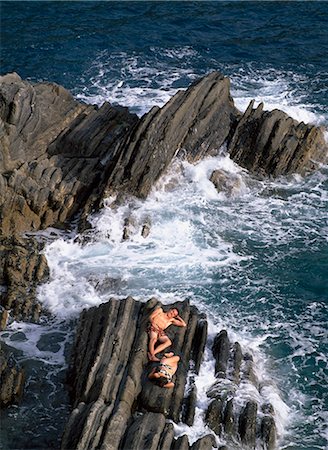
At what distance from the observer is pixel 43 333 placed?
26.7 metres

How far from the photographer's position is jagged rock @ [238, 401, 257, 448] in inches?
861

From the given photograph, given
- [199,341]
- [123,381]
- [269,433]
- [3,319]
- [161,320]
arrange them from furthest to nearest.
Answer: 1. [3,319]
2. [199,341]
3. [161,320]
4. [123,381]
5. [269,433]

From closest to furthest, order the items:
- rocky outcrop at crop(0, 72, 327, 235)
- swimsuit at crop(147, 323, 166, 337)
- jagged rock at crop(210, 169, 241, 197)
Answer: swimsuit at crop(147, 323, 166, 337) → rocky outcrop at crop(0, 72, 327, 235) → jagged rock at crop(210, 169, 241, 197)

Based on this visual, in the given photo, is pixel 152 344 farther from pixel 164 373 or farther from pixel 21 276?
pixel 21 276

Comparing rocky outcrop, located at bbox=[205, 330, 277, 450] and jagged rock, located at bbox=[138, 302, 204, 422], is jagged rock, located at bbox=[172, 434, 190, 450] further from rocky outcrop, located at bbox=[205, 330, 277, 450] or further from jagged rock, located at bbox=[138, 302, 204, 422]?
rocky outcrop, located at bbox=[205, 330, 277, 450]

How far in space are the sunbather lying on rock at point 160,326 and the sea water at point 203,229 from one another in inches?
62.5

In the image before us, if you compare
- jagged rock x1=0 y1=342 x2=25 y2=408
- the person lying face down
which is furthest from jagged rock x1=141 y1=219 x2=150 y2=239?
jagged rock x1=0 y1=342 x2=25 y2=408

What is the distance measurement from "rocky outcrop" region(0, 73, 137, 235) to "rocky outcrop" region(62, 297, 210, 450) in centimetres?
739

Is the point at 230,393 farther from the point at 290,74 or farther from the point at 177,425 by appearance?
the point at 290,74

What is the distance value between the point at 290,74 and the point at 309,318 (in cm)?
2196

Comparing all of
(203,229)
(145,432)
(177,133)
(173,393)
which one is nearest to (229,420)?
(173,393)

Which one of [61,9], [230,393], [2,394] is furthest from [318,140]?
[61,9]

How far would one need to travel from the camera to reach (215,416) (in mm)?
22406

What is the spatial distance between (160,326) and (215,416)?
3561 mm
